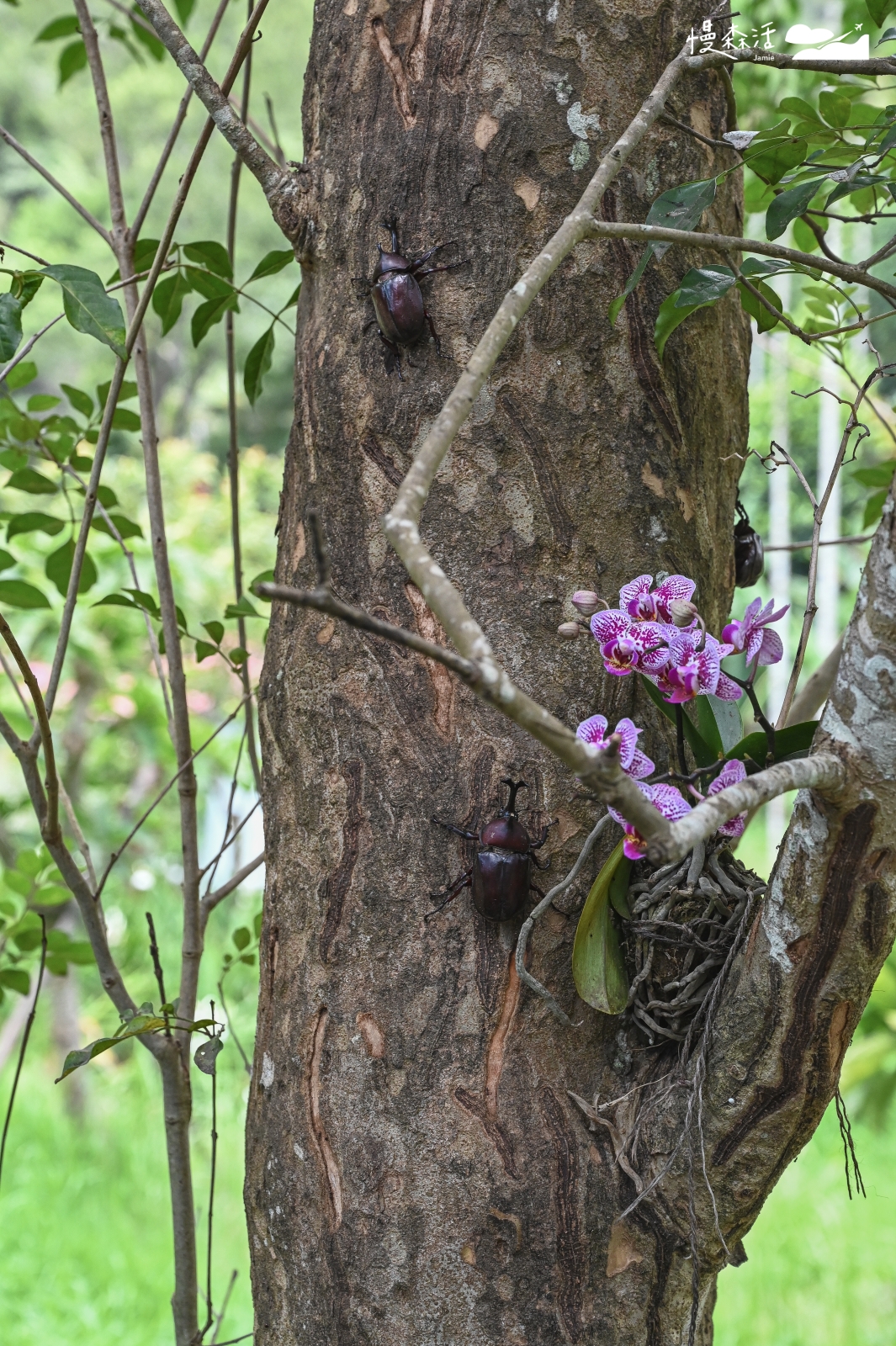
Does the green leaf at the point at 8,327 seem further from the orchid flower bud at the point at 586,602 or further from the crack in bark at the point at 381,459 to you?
the orchid flower bud at the point at 586,602

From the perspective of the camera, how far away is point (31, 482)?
126cm

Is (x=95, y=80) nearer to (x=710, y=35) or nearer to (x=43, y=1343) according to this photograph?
(x=710, y=35)

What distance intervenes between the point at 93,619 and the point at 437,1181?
278cm

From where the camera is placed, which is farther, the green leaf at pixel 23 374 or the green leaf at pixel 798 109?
the green leaf at pixel 23 374

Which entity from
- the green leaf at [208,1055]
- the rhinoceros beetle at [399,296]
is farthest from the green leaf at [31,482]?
the green leaf at [208,1055]

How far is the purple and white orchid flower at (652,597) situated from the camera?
0.77 meters

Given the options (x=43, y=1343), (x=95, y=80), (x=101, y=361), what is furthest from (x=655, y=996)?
(x=101, y=361)

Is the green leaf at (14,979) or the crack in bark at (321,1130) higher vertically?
the green leaf at (14,979)

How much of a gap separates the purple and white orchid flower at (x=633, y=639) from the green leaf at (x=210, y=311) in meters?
0.55

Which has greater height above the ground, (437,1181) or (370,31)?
(370,31)

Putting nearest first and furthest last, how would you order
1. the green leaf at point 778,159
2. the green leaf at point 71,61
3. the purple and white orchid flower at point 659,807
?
the purple and white orchid flower at point 659,807 → the green leaf at point 778,159 → the green leaf at point 71,61

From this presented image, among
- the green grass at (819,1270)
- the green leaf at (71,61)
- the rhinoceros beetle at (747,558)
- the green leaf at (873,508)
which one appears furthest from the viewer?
the green grass at (819,1270)

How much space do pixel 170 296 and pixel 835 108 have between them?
0.67 m

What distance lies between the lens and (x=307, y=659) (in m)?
0.85
